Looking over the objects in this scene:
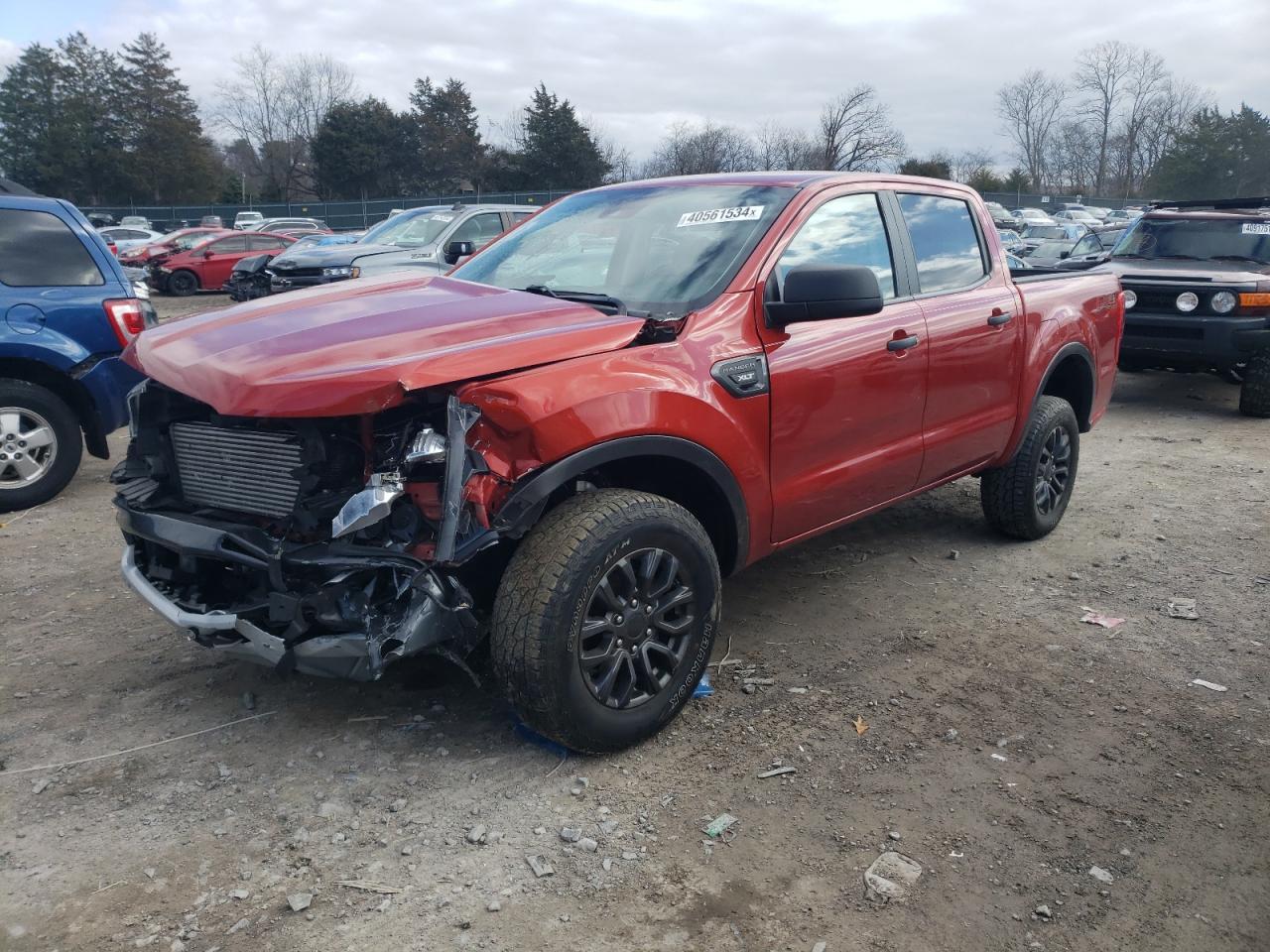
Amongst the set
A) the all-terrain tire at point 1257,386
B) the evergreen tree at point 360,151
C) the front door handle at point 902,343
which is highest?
the evergreen tree at point 360,151

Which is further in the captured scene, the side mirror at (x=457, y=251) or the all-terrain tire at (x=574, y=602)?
the side mirror at (x=457, y=251)

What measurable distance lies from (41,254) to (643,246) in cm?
428

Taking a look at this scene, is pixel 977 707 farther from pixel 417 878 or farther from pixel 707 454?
pixel 417 878

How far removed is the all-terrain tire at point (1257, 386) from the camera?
28.8 ft

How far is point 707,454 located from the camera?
10.9ft

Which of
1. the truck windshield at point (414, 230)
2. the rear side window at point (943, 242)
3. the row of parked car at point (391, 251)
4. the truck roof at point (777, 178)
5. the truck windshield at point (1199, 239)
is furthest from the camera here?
the truck windshield at point (414, 230)

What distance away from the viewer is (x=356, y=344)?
9.70 feet

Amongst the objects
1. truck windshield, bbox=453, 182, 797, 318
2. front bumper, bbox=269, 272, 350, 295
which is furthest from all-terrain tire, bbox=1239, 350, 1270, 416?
front bumper, bbox=269, 272, 350, 295

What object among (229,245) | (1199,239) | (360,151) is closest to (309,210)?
(360,151)

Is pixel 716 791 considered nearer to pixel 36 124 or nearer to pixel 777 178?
pixel 777 178

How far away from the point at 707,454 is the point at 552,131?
4939 cm

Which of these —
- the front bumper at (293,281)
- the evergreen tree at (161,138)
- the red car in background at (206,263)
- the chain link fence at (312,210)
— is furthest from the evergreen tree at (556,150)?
the front bumper at (293,281)

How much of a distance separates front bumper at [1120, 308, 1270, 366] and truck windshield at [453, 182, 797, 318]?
6535 millimetres

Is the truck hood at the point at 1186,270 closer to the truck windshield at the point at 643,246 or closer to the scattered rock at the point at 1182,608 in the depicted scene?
the scattered rock at the point at 1182,608
